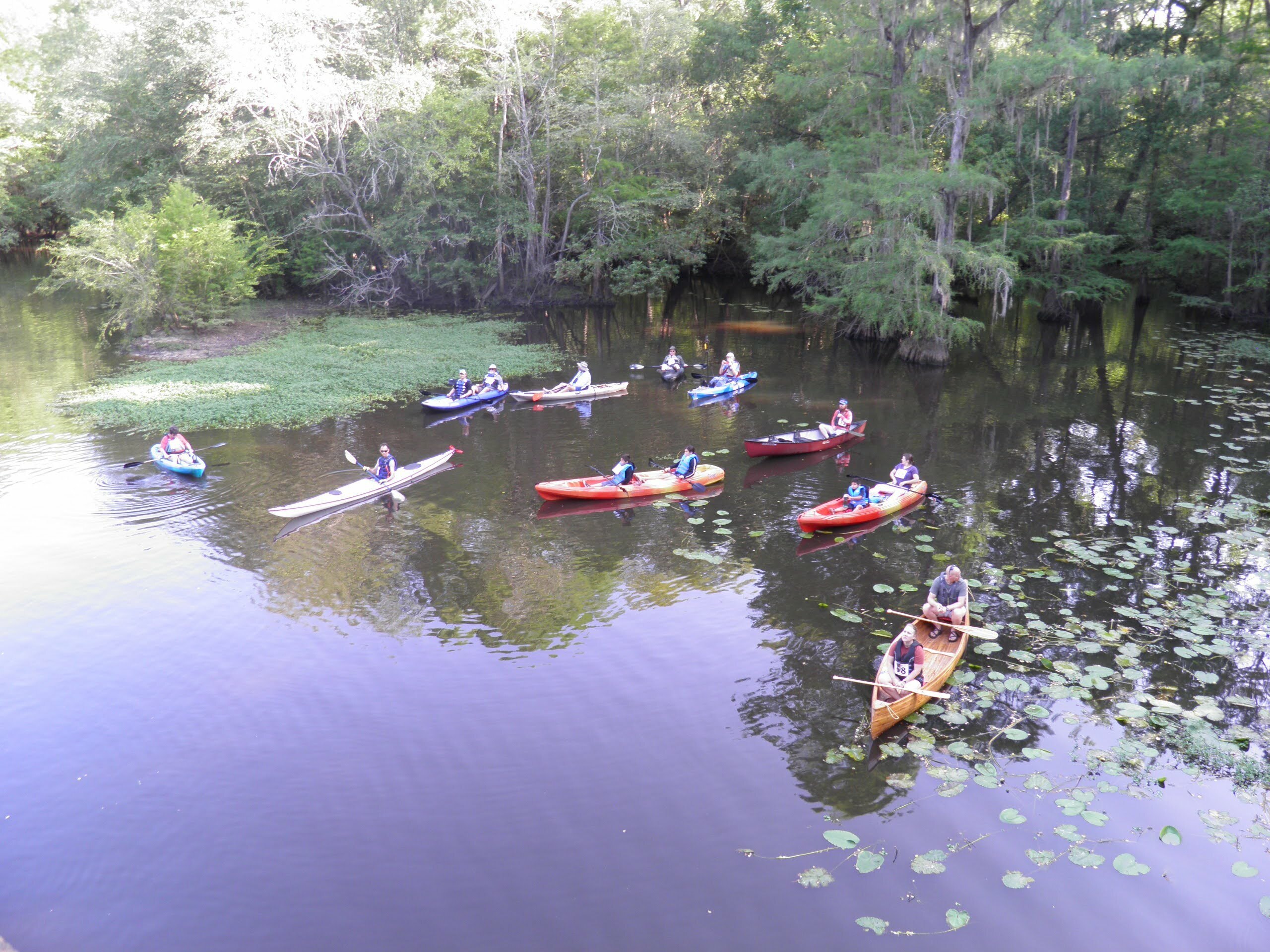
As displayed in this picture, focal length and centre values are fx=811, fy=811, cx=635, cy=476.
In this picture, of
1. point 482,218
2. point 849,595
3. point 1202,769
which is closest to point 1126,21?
point 482,218

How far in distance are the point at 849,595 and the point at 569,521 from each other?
17.2ft

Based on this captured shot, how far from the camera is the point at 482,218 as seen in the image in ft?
116

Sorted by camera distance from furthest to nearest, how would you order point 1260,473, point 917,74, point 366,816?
point 917,74
point 1260,473
point 366,816

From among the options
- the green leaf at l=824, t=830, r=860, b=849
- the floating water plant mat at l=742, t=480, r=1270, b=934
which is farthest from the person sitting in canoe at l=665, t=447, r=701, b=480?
the green leaf at l=824, t=830, r=860, b=849

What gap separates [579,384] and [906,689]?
604 inches

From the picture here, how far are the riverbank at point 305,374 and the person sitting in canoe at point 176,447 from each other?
3.06 metres

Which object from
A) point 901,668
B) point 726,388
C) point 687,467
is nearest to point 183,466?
point 687,467

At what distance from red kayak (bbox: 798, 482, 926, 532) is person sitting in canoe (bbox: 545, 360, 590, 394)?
955 centimetres

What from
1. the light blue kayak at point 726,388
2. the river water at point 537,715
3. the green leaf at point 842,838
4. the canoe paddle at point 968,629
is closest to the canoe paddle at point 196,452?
the river water at point 537,715

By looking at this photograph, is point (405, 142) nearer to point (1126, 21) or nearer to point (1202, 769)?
point (1126, 21)

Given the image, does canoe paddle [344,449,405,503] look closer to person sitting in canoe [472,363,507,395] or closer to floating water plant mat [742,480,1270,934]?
person sitting in canoe [472,363,507,395]

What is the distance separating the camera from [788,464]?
58.5 feet

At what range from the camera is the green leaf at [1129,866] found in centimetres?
727

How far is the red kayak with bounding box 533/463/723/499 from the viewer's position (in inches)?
614
